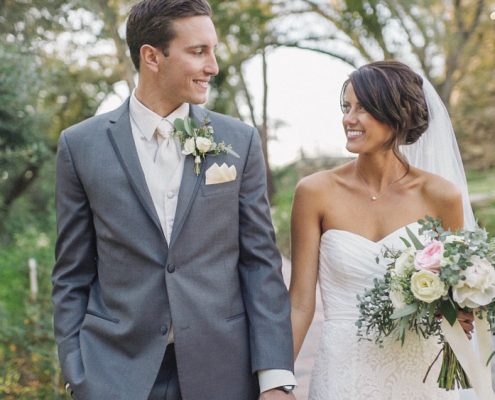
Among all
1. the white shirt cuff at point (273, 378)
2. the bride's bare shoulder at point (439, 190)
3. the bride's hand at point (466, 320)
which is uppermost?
the bride's bare shoulder at point (439, 190)

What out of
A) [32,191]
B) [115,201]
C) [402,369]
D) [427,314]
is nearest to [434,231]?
[427,314]

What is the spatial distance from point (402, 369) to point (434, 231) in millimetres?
568

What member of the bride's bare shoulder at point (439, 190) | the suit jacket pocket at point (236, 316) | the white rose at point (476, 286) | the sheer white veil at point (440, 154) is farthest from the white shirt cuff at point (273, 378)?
the sheer white veil at point (440, 154)

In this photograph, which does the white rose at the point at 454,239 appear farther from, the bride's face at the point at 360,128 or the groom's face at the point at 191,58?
the groom's face at the point at 191,58

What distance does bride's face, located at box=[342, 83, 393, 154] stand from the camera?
2.97 metres

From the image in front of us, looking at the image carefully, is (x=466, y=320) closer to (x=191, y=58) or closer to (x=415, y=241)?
(x=415, y=241)

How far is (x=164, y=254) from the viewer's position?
249 centimetres

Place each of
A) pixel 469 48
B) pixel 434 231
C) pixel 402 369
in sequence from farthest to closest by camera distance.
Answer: pixel 469 48 < pixel 402 369 < pixel 434 231

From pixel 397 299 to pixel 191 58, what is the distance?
105 cm

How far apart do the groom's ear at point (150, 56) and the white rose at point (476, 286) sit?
4.01 ft

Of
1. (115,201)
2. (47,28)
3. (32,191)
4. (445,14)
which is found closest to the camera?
(115,201)

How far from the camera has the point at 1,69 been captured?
6902mm

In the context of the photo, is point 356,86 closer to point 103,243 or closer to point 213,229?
point 213,229

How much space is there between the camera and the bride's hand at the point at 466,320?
2680mm
